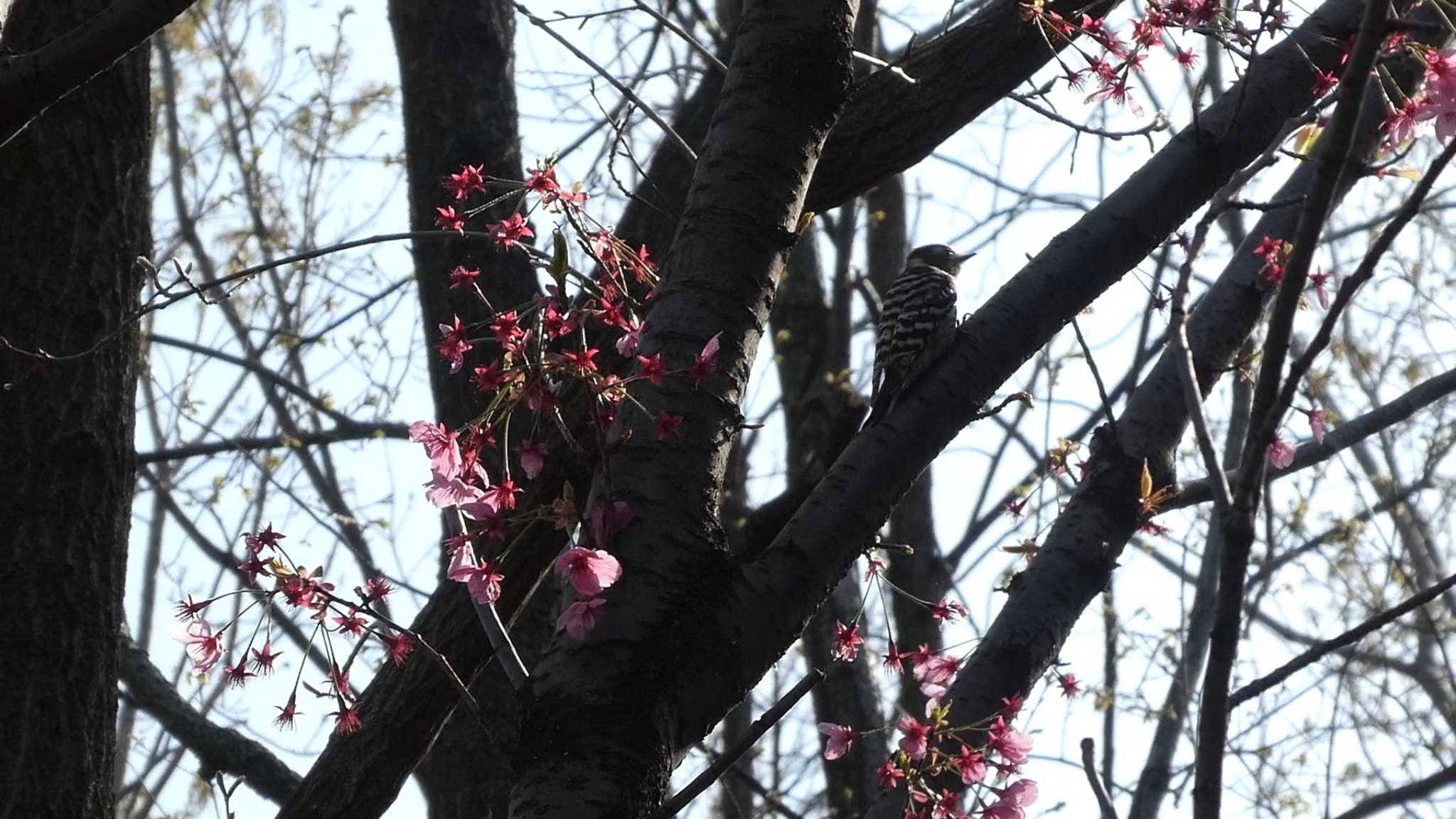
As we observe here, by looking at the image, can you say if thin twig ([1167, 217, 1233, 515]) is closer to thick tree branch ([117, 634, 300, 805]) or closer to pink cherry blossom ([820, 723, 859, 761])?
pink cherry blossom ([820, 723, 859, 761])

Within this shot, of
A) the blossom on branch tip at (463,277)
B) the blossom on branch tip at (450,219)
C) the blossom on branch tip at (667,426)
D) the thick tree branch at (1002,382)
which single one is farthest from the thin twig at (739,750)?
the blossom on branch tip at (450,219)

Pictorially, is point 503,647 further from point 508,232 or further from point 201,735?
point 201,735

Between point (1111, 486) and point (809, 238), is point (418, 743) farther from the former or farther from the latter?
point (809, 238)

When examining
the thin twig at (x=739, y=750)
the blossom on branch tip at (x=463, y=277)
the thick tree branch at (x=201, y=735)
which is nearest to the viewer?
the thin twig at (x=739, y=750)

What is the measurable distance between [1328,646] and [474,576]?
1.16m

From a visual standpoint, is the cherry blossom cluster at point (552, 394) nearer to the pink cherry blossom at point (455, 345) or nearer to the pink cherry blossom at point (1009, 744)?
the pink cherry blossom at point (455, 345)

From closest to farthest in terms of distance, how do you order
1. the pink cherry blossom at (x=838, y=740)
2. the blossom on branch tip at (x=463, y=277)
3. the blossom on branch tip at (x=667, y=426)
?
1. the blossom on branch tip at (x=667, y=426)
2. the blossom on branch tip at (x=463, y=277)
3. the pink cherry blossom at (x=838, y=740)

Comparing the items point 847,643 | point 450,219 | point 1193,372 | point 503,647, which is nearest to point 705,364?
point 503,647

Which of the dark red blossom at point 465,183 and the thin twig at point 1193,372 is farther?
the dark red blossom at point 465,183

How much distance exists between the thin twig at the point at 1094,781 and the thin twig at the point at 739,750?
0.33 m

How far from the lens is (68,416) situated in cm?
287

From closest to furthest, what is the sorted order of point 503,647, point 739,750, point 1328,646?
point 1328,646
point 739,750
point 503,647

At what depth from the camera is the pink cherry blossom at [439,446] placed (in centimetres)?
214

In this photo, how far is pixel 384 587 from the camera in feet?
7.50
